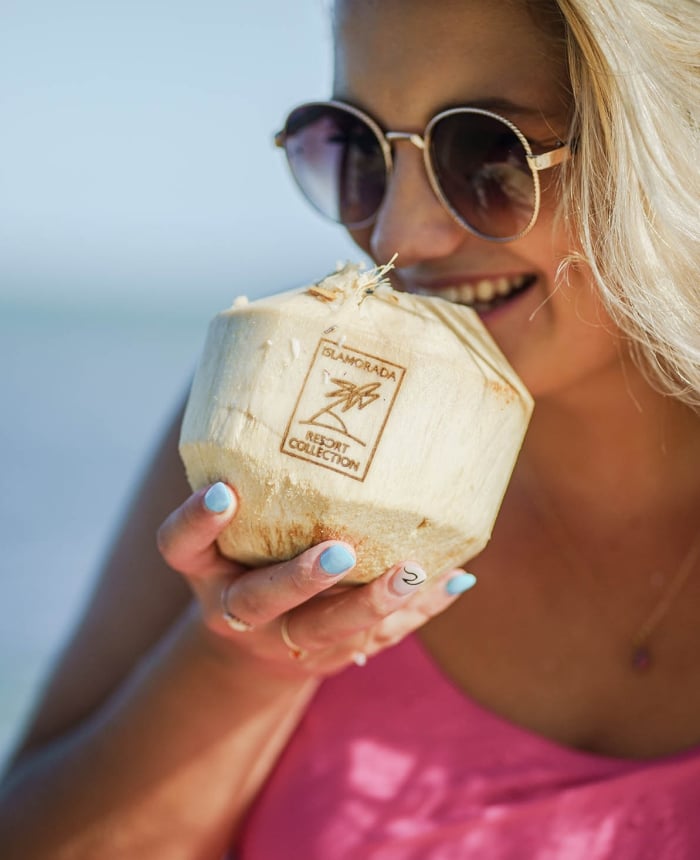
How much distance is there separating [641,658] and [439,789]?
421 mm

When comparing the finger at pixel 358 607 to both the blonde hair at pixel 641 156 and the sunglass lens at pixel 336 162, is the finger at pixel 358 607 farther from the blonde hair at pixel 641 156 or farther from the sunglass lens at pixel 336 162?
the sunglass lens at pixel 336 162

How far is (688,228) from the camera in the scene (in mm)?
1297

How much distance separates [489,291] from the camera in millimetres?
1524

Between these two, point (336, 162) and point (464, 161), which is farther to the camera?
point (336, 162)

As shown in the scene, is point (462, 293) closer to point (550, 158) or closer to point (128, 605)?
point (550, 158)

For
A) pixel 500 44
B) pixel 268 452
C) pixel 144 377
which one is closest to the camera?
pixel 268 452

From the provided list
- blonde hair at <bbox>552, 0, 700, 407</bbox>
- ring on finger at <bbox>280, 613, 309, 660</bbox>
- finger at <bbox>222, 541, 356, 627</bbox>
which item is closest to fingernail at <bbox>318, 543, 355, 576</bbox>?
finger at <bbox>222, 541, 356, 627</bbox>

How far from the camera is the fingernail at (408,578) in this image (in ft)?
3.88

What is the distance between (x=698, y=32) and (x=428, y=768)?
1.22 metres

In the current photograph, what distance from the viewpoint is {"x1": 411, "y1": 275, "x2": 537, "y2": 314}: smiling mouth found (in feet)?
4.96

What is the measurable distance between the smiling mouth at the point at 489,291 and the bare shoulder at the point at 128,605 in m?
0.74

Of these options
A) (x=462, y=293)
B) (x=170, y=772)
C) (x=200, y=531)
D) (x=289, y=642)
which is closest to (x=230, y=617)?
(x=289, y=642)

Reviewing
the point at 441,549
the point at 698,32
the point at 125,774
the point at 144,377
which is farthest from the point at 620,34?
the point at 144,377

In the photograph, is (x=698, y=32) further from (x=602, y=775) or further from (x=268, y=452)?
(x=602, y=775)
